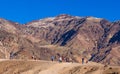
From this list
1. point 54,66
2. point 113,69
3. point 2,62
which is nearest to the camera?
point 113,69

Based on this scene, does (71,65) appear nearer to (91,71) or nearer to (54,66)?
(54,66)

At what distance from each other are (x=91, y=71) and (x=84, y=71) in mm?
1751

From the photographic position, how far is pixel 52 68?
7981 centimetres

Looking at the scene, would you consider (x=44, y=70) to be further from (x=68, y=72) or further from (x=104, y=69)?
(x=104, y=69)

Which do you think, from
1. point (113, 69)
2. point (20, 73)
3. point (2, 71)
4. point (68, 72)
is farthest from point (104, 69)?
point (2, 71)

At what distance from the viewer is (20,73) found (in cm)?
8175

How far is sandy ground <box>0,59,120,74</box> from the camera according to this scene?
70.5m

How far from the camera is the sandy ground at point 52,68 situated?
7050cm

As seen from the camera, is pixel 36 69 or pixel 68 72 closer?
pixel 68 72

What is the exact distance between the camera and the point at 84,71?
72.7 m

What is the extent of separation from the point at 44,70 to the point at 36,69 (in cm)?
278

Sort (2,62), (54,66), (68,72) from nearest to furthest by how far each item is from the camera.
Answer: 1. (68,72)
2. (54,66)
3. (2,62)

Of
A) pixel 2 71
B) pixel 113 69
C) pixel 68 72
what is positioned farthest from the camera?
pixel 2 71

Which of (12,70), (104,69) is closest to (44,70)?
(12,70)
